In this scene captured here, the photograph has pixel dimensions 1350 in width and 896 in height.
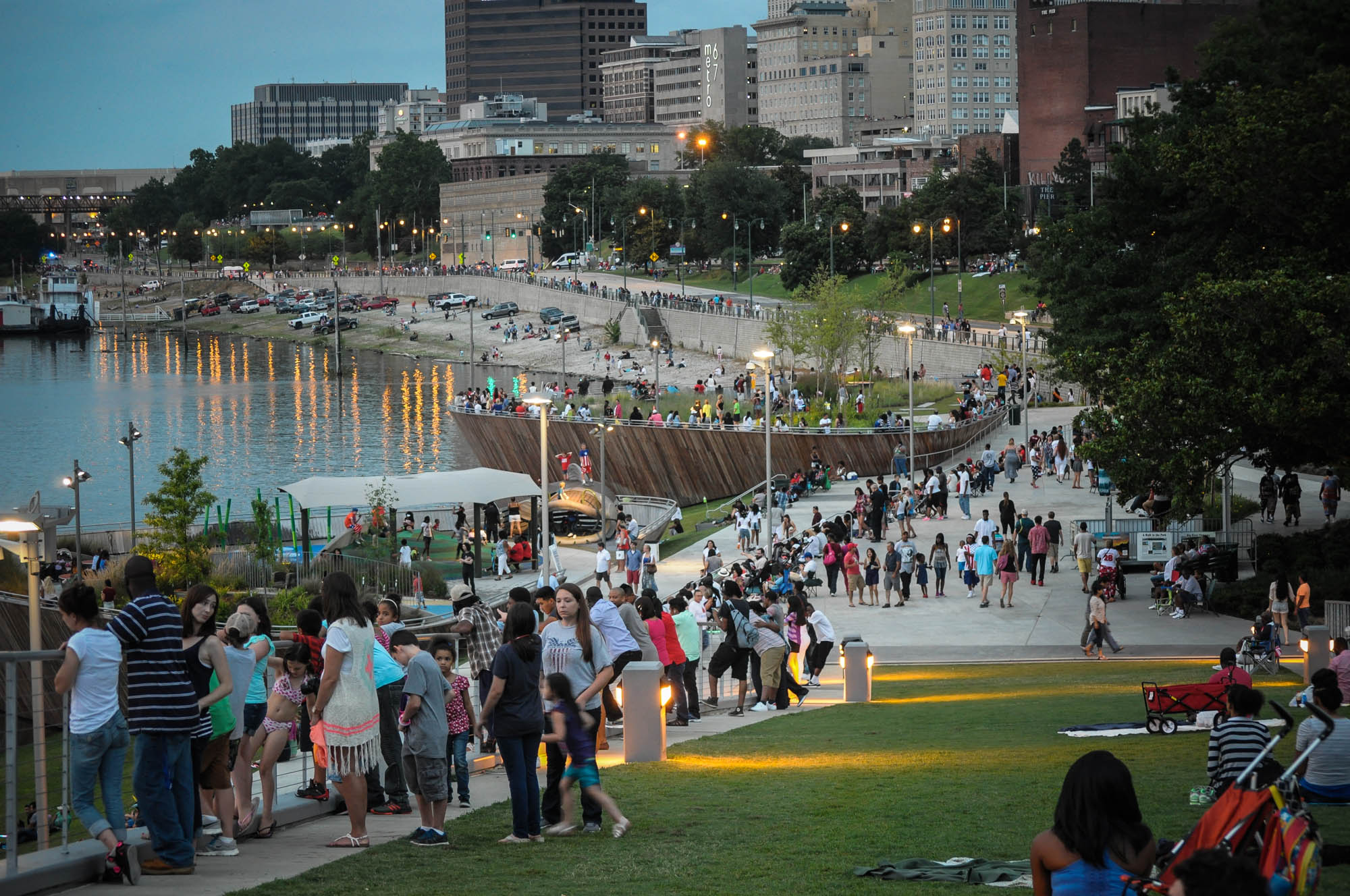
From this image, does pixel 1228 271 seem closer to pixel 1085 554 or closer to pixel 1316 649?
pixel 1085 554

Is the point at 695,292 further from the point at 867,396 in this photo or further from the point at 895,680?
the point at 895,680

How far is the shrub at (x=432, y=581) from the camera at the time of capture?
1254 inches

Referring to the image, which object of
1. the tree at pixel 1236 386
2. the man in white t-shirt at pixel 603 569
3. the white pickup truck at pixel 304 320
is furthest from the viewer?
the white pickup truck at pixel 304 320

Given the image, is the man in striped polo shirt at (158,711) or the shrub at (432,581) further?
the shrub at (432,581)

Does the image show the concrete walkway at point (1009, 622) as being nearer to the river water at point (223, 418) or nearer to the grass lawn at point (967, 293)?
the river water at point (223, 418)

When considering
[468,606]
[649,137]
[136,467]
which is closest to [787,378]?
[136,467]

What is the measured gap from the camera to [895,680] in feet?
65.3

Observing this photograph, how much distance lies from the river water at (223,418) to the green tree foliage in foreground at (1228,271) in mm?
34963

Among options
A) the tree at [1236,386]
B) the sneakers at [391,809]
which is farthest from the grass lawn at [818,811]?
the tree at [1236,386]

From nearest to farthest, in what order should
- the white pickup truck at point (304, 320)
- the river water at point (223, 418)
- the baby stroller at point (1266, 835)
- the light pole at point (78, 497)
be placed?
the baby stroller at point (1266, 835) < the light pole at point (78, 497) < the river water at point (223, 418) < the white pickup truck at point (304, 320)

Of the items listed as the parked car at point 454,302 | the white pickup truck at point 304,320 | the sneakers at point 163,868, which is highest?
the parked car at point 454,302

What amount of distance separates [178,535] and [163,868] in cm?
2543

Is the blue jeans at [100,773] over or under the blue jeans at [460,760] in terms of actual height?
over

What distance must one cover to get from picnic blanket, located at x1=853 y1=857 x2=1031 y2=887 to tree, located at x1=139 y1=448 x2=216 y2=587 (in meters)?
24.1
